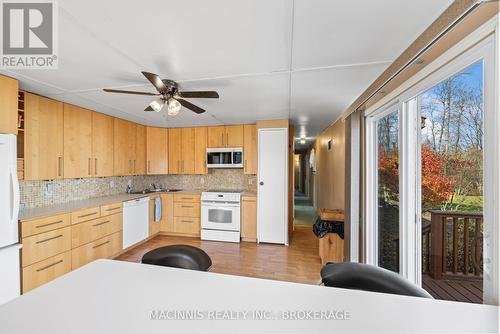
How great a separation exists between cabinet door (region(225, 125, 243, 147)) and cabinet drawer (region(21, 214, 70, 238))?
2.87 metres

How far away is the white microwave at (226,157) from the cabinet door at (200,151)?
0.19m

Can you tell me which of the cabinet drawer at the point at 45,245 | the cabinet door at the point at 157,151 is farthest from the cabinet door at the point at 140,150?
the cabinet drawer at the point at 45,245

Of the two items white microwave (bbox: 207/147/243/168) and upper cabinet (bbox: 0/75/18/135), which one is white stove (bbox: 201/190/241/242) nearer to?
white microwave (bbox: 207/147/243/168)

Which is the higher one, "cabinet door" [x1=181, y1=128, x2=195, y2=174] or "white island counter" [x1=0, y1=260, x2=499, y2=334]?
"cabinet door" [x1=181, y1=128, x2=195, y2=174]

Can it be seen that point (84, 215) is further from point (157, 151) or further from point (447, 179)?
point (447, 179)

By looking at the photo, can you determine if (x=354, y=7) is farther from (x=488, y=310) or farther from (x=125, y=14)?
(x=488, y=310)

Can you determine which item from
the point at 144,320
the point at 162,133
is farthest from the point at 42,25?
the point at 162,133

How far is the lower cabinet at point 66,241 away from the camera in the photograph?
2.22 metres

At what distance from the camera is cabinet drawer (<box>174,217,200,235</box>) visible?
4414mm

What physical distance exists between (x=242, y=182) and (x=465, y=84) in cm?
395

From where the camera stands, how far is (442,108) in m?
1.52

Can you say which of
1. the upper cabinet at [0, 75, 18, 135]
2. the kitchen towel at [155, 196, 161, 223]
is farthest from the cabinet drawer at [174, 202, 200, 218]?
the upper cabinet at [0, 75, 18, 135]

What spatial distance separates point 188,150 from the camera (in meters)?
4.77

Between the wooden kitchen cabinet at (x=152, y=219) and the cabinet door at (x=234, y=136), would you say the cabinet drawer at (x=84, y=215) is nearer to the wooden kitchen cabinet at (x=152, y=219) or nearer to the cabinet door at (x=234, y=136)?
the wooden kitchen cabinet at (x=152, y=219)
